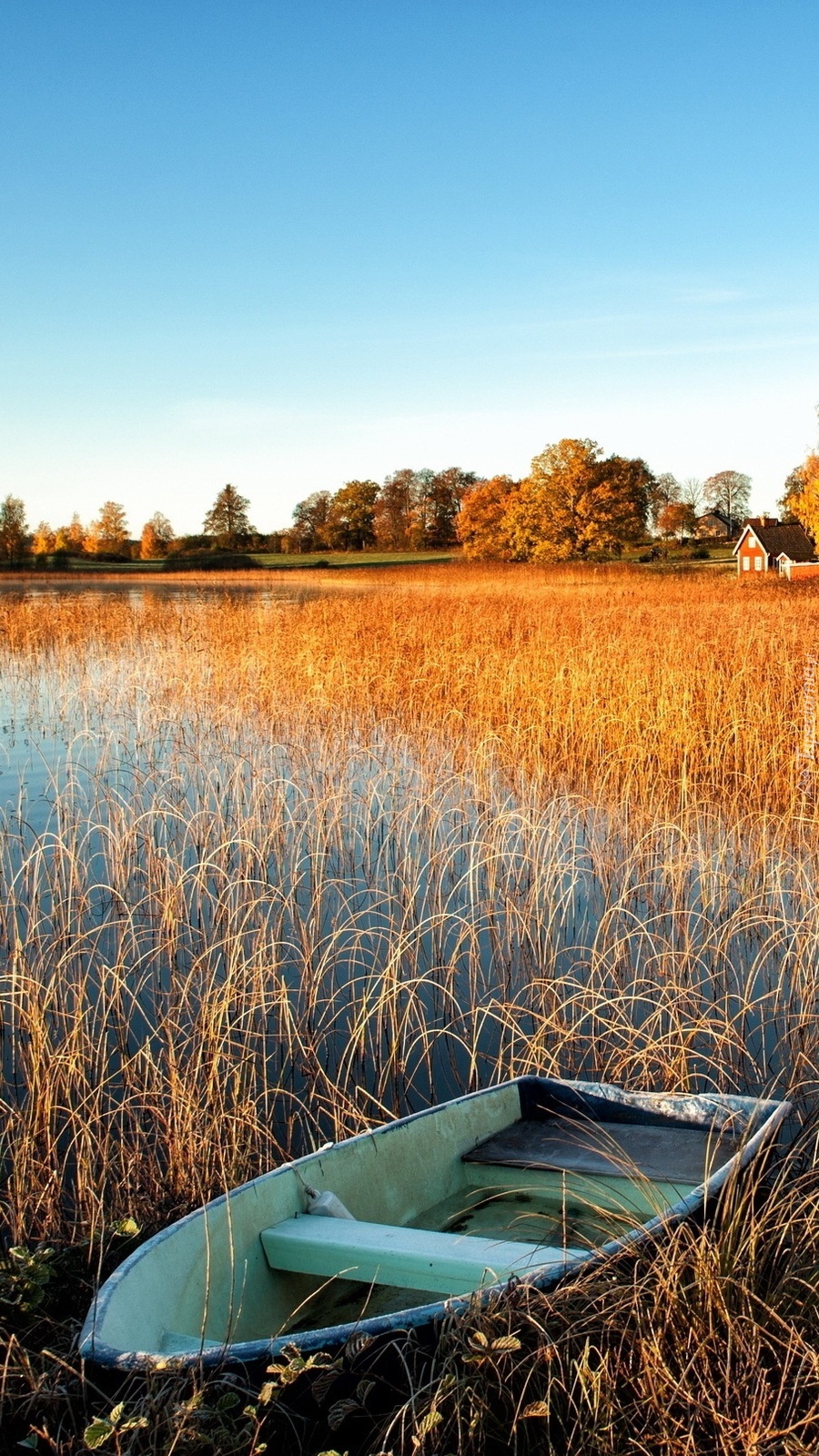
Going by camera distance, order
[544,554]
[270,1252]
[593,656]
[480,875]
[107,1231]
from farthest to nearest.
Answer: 1. [544,554]
2. [593,656]
3. [480,875]
4. [107,1231]
5. [270,1252]

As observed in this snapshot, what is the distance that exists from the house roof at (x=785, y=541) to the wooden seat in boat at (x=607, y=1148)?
55.3 meters

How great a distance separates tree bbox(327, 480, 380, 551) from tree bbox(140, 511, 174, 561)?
13.0 meters

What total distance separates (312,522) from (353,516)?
3.46m

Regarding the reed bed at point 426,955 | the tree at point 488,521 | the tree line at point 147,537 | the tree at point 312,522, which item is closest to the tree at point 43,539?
the tree line at point 147,537

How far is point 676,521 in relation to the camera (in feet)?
287

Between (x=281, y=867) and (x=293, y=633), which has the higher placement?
(x=293, y=633)

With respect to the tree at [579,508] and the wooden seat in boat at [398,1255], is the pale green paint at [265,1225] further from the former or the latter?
the tree at [579,508]

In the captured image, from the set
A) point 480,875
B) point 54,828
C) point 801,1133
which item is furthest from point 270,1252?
point 54,828

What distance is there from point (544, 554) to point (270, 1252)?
51.0 meters

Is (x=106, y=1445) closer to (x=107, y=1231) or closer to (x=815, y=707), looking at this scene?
(x=107, y=1231)

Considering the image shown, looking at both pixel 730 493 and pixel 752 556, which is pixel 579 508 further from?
pixel 730 493

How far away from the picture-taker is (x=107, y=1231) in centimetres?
307

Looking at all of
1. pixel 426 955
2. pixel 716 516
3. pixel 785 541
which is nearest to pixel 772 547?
pixel 785 541

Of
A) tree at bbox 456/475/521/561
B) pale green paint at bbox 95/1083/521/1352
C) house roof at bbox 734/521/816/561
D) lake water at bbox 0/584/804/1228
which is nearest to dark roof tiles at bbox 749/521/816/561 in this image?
house roof at bbox 734/521/816/561
